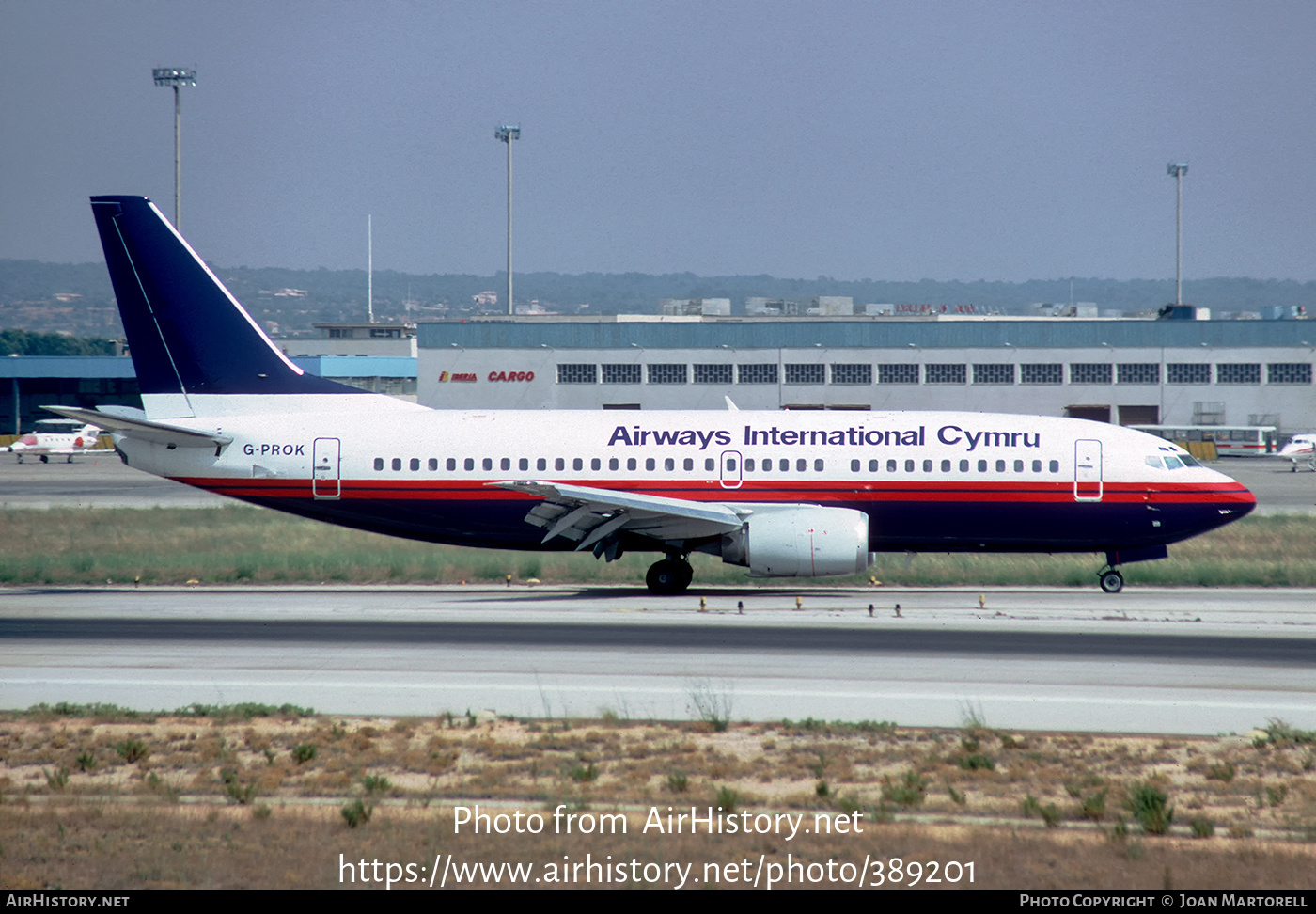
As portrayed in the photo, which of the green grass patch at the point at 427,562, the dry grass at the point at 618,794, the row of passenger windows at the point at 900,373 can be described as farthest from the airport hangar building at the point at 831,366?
the dry grass at the point at 618,794

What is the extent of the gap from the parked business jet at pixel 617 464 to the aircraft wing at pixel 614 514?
3.1 inches

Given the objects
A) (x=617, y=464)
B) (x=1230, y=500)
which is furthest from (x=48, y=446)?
(x=1230, y=500)

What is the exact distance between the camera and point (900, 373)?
86500 millimetres

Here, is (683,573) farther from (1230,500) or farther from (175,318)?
Answer: (175,318)

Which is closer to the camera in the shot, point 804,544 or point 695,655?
point 695,655

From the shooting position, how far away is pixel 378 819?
12.8m

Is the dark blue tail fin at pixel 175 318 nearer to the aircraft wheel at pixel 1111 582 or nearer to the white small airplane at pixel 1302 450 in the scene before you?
the aircraft wheel at pixel 1111 582

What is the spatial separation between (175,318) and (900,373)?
61.8 m

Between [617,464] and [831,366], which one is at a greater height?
[831,366]

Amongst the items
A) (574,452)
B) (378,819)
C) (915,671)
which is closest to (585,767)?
(378,819)

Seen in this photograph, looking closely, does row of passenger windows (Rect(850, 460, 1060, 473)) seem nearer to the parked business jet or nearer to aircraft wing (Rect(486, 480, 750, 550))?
the parked business jet

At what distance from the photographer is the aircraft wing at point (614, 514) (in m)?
28.5

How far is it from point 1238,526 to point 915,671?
89.1 feet

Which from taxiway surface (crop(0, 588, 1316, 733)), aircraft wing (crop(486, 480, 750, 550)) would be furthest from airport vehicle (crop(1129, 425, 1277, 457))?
aircraft wing (crop(486, 480, 750, 550))
